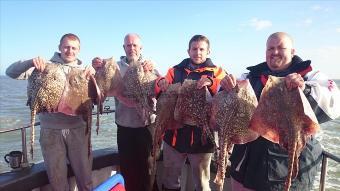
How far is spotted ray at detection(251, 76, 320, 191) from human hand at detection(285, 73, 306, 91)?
5 cm

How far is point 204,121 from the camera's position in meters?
3.93

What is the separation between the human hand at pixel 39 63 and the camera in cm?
415

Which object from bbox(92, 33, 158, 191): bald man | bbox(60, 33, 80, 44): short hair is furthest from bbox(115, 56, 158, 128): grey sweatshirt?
bbox(60, 33, 80, 44): short hair

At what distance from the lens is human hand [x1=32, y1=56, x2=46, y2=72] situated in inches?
163

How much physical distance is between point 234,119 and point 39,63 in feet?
8.30

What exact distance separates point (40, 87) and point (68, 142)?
2.97ft

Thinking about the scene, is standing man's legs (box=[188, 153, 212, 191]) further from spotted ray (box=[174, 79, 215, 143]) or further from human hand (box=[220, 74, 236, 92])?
human hand (box=[220, 74, 236, 92])

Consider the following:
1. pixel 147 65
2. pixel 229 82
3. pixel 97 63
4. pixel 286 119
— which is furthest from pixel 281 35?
pixel 97 63

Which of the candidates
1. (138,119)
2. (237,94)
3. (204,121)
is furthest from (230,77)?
(138,119)

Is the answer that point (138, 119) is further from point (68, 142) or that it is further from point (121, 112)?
point (68, 142)

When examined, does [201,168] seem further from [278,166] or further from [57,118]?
[57,118]

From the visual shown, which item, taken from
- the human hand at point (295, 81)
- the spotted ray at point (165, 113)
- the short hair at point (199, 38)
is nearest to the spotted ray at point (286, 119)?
the human hand at point (295, 81)

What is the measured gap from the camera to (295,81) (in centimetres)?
314

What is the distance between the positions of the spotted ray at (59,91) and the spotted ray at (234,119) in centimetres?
183
